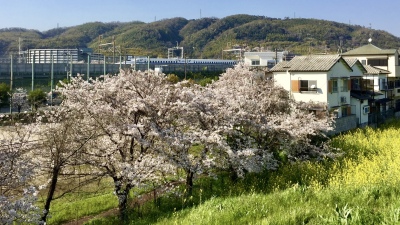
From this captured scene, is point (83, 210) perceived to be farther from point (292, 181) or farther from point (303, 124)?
point (303, 124)

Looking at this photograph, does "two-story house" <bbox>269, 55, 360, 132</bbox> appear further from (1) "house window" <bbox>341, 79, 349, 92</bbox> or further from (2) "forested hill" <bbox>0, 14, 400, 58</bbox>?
(2) "forested hill" <bbox>0, 14, 400, 58</bbox>

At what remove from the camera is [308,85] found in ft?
88.3

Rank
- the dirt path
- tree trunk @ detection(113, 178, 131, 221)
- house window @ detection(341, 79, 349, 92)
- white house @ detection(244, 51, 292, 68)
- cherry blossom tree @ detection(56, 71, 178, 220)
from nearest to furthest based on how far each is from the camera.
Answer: cherry blossom tree @ detection(56, 71, 178, 220)
tree trunk @ detection(113, 178, 131, 221)
the dirt path
house window @ detection(341, 79, 349, 92)
white house @ detection(244, 51, 292, 68)

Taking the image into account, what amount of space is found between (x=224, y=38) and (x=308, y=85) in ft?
340

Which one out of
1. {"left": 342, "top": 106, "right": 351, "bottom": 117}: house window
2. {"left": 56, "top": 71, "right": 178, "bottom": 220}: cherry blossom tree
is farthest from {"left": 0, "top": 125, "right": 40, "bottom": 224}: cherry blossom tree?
{"left": 342, "top": 106, "right": 351, "bottom": 117}: house window

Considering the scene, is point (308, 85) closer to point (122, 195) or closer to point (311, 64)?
point (311, 64)

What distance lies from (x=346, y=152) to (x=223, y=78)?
10740 millimetres

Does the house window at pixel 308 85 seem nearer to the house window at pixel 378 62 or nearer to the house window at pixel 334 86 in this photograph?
the house window at pixel 334 86

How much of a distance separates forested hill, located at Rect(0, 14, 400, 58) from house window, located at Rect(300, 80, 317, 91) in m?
71.5

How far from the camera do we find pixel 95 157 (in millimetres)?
11234

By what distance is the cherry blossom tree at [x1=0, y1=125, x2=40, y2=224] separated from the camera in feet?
26.3

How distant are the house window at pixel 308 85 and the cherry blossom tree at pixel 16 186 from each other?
2126 cm

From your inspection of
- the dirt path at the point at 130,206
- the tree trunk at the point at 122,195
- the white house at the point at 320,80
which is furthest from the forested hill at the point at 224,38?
the tree trunk at the point at 122,195

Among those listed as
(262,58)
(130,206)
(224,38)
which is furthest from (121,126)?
(224,38)
